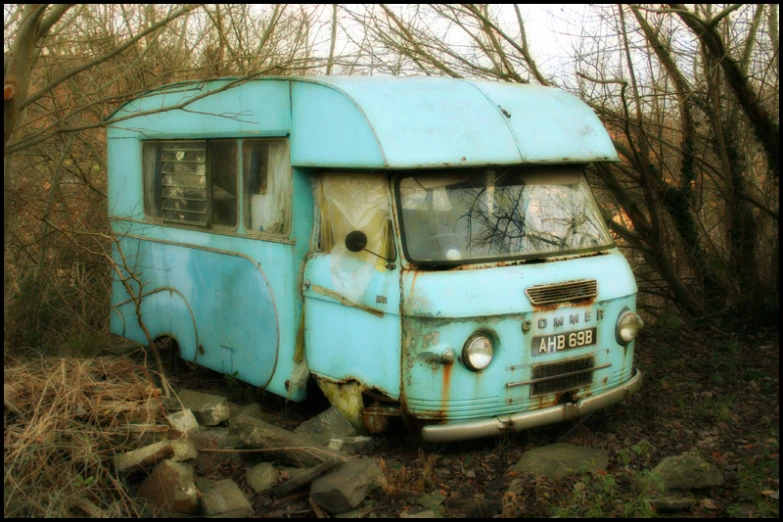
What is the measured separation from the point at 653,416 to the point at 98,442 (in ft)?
12.8

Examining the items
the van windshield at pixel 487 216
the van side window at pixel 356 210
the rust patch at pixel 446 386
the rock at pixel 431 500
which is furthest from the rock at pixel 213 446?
the van windshield at pixel 487 216

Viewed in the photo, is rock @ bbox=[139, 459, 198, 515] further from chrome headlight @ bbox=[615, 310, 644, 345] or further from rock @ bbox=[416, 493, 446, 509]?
chrome headlight @ bbox=[615, 310, 644, 345]

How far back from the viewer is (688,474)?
4.92m

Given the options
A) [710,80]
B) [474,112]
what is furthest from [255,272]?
[710,80]

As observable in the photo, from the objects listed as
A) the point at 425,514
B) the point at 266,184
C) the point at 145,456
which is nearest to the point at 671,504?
the point at 425,514

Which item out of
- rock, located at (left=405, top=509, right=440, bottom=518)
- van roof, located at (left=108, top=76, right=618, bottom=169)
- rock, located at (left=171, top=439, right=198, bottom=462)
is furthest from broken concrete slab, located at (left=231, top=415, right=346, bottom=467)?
van roof, located at (left=108, top=76, right=618, bottom=169)

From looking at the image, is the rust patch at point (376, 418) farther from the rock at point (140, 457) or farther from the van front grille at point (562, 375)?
the rock at point (140, 457)

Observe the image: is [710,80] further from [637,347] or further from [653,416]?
[653,416]

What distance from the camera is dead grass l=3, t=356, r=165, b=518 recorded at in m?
4.50

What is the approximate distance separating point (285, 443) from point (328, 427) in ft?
1.62

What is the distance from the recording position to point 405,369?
5320mm

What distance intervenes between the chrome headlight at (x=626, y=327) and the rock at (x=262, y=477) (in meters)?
2.50

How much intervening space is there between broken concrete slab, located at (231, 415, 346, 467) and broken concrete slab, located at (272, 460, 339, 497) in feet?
0.49

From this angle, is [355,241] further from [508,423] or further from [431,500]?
[431,500]
